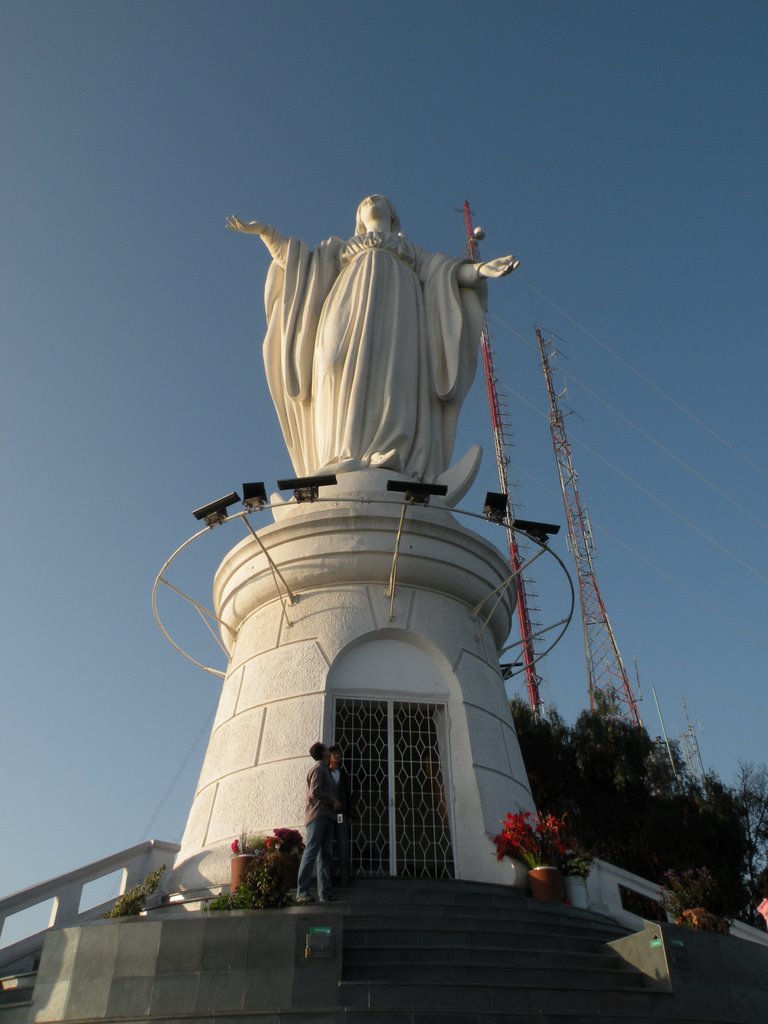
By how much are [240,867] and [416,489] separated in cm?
495

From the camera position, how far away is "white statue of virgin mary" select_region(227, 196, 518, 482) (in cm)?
1404

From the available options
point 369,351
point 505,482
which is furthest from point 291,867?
point 505,482

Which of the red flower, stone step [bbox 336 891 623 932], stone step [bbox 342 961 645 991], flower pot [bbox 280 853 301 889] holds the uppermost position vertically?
the red flower

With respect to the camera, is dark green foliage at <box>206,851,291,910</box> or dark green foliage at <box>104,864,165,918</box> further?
dark green foliage at <box>104,864,165,918</box>

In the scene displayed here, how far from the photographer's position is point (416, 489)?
36.4 feet

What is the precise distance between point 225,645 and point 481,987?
7427 millimetres

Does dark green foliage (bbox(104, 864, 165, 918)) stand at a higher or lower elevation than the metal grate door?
lower

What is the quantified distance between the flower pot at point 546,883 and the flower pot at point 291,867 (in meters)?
2.76

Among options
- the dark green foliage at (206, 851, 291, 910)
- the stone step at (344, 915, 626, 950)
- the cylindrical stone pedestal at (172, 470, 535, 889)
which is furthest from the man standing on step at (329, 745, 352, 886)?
the stone step at (344, 915, 626, 950)

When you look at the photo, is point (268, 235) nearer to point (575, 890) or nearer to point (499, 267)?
point (499, 267)

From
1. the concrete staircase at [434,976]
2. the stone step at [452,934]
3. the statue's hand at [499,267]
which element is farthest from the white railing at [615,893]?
the statue's hand at [499,267]

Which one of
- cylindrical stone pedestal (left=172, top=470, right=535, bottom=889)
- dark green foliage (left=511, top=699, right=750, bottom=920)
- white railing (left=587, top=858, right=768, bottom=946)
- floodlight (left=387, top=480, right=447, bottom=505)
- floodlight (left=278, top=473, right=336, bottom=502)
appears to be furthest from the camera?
dark green foliage (left=511, top=699, right=750, bottom=920)

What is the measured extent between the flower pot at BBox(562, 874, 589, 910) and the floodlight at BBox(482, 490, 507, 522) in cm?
450

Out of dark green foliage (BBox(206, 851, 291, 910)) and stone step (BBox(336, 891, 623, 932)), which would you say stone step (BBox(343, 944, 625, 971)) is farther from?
dark green foliage (BBox(206, 851, 291, 910))
